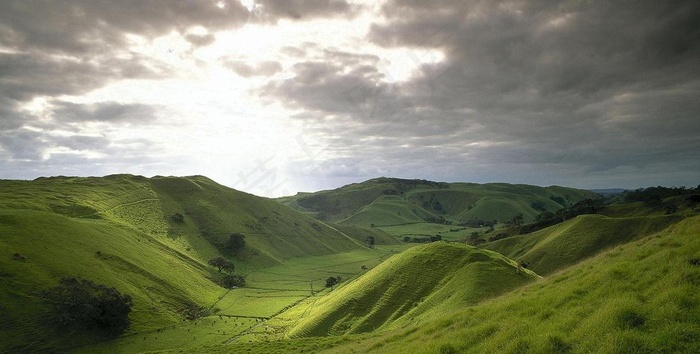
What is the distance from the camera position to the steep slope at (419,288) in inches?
2002

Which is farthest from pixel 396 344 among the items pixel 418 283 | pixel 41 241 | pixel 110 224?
pixel 110 224

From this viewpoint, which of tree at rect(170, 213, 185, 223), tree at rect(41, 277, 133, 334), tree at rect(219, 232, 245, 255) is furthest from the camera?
tree at rect(170, 213, 185, 223)

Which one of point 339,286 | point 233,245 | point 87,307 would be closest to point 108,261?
point 87,307

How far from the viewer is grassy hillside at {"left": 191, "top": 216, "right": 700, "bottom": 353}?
13188mm

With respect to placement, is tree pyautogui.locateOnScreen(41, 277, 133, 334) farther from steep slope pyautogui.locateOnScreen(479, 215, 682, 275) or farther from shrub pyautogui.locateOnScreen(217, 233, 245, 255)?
steep slope pyautogui.locateOnScreen(479, 215, 682, 275)

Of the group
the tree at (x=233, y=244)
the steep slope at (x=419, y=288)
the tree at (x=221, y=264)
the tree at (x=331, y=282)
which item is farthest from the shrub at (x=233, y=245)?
the steep slope at (x=419, y=288)

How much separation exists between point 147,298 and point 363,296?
6593 cm

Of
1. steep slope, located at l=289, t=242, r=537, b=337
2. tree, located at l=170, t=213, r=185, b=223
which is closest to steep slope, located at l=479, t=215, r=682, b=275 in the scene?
steep slope, located at l=289, t=242, r=537, b=337

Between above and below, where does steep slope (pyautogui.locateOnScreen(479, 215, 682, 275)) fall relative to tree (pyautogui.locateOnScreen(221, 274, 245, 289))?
above

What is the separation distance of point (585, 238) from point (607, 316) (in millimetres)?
120688

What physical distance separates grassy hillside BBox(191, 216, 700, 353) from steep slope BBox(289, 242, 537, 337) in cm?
2570

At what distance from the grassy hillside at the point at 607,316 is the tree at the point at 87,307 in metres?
83.3

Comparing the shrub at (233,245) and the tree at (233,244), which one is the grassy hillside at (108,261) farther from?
the tree at (233,244)

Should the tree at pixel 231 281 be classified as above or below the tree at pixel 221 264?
below
